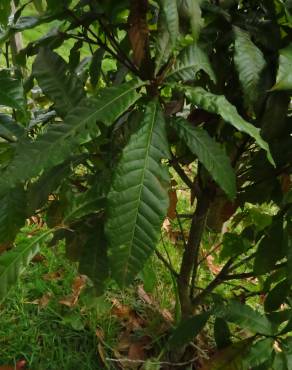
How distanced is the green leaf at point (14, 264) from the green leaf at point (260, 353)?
463 mm

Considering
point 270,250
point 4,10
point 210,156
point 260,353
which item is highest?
point 4,10

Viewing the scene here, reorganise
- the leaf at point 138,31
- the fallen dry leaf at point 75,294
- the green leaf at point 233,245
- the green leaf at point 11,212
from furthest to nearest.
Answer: the fallen dry leaf at point 75,294
the green leaf at point 233,245
the green leaf at point 11,212
the leaf at point 138,31

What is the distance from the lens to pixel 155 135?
2.31 feet

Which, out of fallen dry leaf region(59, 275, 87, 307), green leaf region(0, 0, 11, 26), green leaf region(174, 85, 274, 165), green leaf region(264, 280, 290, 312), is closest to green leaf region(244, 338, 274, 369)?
green leaf region(264, 280, 290, 312)

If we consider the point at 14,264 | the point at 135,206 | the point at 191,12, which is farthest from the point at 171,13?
the point at 14,264

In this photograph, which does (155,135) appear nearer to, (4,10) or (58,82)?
(58,82)

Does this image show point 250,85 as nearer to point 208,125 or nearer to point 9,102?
point 208,125

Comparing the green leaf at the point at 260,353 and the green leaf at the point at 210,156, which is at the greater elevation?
the green leaf at the point at 210,156

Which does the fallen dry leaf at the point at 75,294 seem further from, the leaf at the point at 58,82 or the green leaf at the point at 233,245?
the leaf at the point at 58,82


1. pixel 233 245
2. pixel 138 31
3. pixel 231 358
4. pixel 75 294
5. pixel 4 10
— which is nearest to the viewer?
pixel 138 31

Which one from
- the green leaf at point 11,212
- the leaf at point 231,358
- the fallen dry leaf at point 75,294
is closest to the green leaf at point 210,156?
the green leaf at point 11,212

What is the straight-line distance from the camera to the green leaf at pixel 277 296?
1055 millimetres

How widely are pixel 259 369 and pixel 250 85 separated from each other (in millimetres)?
559

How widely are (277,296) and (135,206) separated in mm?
532
